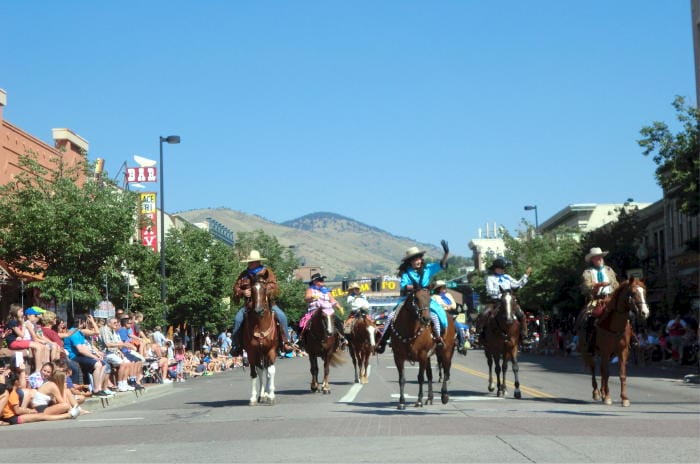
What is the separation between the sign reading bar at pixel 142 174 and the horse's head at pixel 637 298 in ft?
181

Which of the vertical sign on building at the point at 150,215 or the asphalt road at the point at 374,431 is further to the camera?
the vertical sign on building at the point at 150,215

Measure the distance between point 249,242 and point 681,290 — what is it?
5863 centimetres

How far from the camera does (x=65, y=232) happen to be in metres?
39.2

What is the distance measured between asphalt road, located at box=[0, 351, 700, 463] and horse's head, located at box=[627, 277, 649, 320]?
5.29 feet

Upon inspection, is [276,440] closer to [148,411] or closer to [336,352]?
[148,411]

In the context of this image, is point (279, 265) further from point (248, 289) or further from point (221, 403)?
point (248, 289)

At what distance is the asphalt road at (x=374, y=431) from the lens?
11.9m

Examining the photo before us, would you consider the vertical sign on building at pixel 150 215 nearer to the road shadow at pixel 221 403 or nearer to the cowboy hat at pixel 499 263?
the road shadow at pixel 221 403

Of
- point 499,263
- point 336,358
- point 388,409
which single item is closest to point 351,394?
point 336,358

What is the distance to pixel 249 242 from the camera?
102062mm

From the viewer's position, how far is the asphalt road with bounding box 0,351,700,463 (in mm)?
11914

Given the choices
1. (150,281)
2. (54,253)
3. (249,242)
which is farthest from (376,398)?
(249,242)

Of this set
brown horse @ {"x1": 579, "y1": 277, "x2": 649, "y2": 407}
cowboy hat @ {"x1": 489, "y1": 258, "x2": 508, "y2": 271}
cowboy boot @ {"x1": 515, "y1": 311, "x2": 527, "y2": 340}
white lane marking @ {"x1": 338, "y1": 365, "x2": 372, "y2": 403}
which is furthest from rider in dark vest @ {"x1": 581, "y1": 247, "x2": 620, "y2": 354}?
white lane marking @ {"x1": 338, "y1": 365, "x2": 372, "y2": 403}

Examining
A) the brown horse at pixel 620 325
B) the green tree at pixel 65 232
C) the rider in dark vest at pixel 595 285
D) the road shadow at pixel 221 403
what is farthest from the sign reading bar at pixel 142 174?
the brown horse at pixel 620 325
